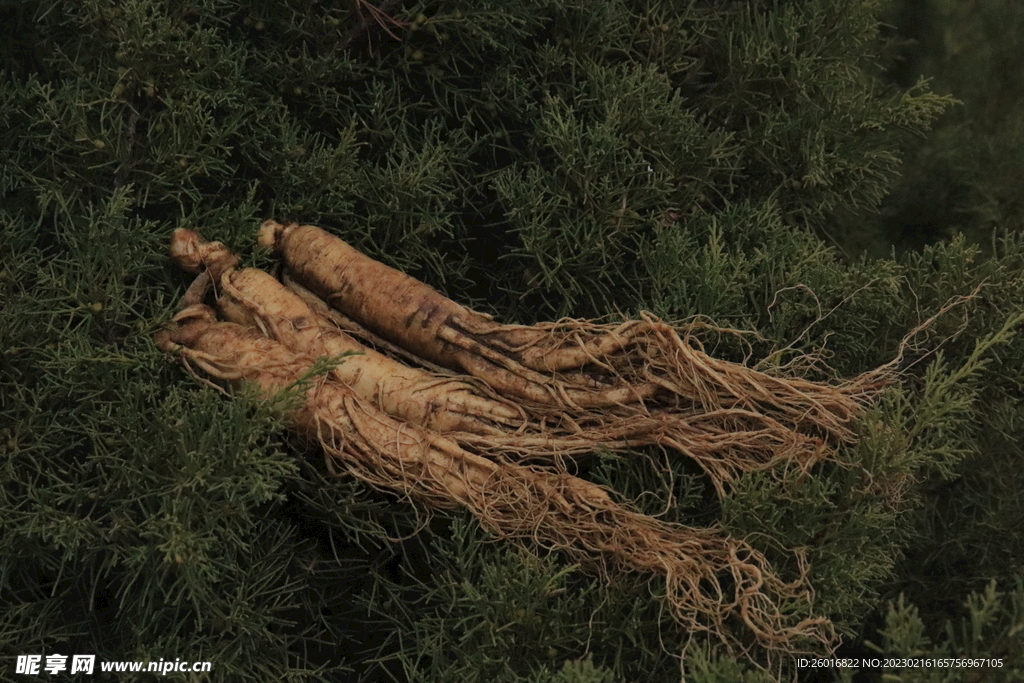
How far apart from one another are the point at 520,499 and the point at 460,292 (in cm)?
69

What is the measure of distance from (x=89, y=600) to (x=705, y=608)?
1258 mm

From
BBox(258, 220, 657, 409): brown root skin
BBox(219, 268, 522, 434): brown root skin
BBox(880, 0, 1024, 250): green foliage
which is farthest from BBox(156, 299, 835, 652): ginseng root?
BBox(880, 0, 1024, 250): green foliage

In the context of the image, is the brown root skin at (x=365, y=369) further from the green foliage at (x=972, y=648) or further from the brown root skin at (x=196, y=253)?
the green foliage at (x=972, y=648)

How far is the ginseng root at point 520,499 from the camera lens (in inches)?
80.5

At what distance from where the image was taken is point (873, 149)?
2959 millimetres

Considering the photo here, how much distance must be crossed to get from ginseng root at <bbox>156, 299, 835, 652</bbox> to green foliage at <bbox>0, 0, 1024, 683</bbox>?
0.05 meters

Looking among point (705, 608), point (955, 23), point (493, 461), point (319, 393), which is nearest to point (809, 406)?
point (705, 608)

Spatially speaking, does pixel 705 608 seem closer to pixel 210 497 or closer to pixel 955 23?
pixel 210 497

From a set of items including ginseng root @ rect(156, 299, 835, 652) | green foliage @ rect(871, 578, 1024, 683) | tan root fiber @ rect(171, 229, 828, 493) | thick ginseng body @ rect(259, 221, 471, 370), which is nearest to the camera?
green foliage @ rect(871, 578, 1024, 683)

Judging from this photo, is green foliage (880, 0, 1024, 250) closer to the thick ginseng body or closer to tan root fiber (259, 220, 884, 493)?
tan root fiber (259, 220, 884, 493)

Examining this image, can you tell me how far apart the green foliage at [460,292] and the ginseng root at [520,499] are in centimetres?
5

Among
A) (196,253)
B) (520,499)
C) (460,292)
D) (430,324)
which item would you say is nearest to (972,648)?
(520,499)

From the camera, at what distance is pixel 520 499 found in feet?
7.20

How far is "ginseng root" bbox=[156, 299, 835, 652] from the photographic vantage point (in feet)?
6.71
